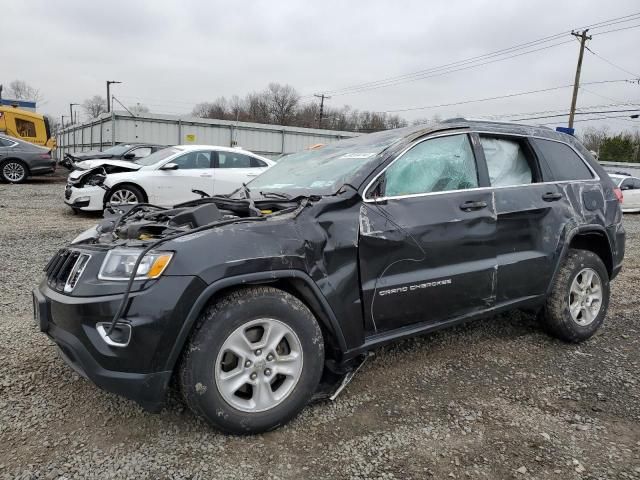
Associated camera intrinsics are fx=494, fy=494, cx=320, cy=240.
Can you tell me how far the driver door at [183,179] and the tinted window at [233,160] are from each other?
0.83 ft

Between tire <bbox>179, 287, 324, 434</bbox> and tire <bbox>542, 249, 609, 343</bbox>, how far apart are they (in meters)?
2.20

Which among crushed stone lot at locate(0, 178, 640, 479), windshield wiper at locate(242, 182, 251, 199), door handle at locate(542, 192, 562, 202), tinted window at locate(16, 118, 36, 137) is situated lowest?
crushed stone lot at locate(0, 178, 640, 479)

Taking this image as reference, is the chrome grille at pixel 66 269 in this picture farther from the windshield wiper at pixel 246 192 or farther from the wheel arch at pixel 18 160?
the wheel arch at pixel 18 160

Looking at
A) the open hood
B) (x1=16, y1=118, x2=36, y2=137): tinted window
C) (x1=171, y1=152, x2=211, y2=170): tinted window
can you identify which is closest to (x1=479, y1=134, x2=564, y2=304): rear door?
(x1=171, y1=152, x2=211, y2=170): tinted window

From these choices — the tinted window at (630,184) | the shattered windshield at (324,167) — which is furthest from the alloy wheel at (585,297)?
the tinted window at (630,184)

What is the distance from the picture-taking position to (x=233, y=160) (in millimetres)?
10273

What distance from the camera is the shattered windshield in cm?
316

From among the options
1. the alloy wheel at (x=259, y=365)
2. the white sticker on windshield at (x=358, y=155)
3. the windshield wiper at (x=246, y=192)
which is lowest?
the alloy wheel at (x=259, y=365)

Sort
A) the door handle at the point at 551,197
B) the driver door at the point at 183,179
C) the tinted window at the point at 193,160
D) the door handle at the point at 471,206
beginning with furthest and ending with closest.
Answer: the tinted window at the point at 193,160 → the driver door at the point at 183,179 → the door handle at the point at 551,197 → the door handle at the point at 471,206

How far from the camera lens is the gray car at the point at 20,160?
14.9 metres

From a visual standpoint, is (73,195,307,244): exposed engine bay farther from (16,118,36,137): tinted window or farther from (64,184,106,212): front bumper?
(16,118,36,137): tinted window

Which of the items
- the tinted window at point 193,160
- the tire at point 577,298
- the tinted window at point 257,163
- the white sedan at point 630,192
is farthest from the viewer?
the white sedan at point 630,192

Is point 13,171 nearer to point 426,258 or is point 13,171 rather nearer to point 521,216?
point 426,258

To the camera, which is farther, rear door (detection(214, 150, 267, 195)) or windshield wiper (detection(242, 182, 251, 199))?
rear door (detection(214, 150, 267, 195))
